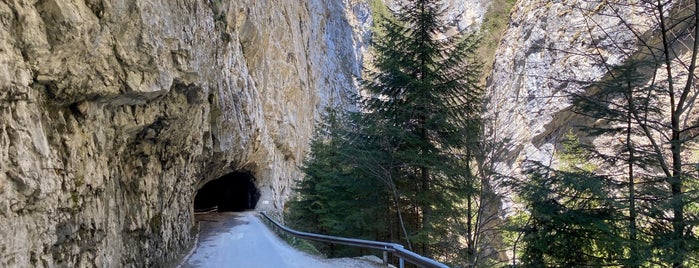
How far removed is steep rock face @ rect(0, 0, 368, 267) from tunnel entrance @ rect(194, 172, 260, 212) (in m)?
17.5

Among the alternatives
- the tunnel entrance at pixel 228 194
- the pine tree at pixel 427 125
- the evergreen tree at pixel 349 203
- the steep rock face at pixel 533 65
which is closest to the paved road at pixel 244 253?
the evergreen tree at pixel 349 203

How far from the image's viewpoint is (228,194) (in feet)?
115

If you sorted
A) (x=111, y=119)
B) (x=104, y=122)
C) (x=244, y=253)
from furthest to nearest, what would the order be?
(x=244, y=253) < (x=111, y=119) < (x=104, y=122)

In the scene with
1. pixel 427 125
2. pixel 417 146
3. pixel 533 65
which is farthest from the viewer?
pixel 533 65

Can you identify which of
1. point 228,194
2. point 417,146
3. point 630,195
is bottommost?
point 630,195

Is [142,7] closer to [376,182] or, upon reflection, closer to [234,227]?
[376,182]

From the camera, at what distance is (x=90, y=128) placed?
566cm

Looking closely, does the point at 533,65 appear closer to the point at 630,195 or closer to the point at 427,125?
the point at 427,125

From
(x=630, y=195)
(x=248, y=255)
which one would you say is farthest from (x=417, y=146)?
(x=630, y=195)

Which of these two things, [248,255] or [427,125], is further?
[427,125]

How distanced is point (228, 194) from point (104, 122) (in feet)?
99.2

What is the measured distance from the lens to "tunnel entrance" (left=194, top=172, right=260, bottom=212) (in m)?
30.9

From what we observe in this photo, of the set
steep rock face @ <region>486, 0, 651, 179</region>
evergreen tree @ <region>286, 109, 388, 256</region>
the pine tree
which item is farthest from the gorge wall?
steep rock face @ <region>486, 0, 651, 179</region>

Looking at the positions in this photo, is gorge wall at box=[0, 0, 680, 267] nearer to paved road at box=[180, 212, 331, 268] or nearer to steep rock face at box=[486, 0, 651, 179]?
paved road at box=[180, 212, 331, 268]
